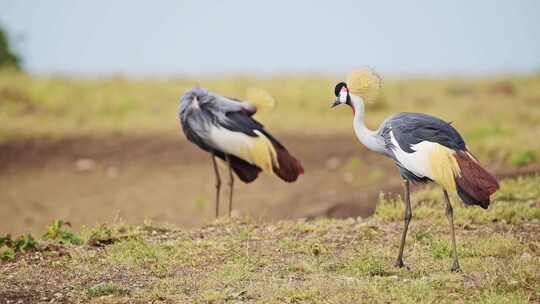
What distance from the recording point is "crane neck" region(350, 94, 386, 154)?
644 cm

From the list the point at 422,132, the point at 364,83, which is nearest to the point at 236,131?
the point at 364,83

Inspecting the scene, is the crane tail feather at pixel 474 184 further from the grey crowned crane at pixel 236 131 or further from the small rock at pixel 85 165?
the small rock at pixel 85 165

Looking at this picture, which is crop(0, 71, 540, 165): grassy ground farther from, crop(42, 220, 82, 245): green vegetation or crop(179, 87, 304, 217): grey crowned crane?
crop(42, 220, 82, 245): green vegetation

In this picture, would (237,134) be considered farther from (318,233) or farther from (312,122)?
(312,122)

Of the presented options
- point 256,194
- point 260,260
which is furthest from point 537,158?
point 260,260

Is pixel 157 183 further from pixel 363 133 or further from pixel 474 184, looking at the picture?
pixel 474 184

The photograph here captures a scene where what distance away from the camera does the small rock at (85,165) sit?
12.9m

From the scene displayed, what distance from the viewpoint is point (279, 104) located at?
1627 centimetres

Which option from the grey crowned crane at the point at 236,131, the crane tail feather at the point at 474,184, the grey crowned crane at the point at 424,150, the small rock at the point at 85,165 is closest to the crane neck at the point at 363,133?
the grey crowned crane at the point at 424,150

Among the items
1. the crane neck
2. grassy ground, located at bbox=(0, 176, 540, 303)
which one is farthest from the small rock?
the crane neck

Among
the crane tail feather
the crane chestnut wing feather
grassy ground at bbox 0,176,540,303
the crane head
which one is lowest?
grassy ground at bbox 0,176,540,303

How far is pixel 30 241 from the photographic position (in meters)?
6.97

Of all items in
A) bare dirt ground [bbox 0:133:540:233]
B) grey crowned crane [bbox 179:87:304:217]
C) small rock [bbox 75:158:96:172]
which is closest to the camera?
grey crowned crane [bbox 179:87:304:217]

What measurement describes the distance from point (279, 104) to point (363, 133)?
982cm
